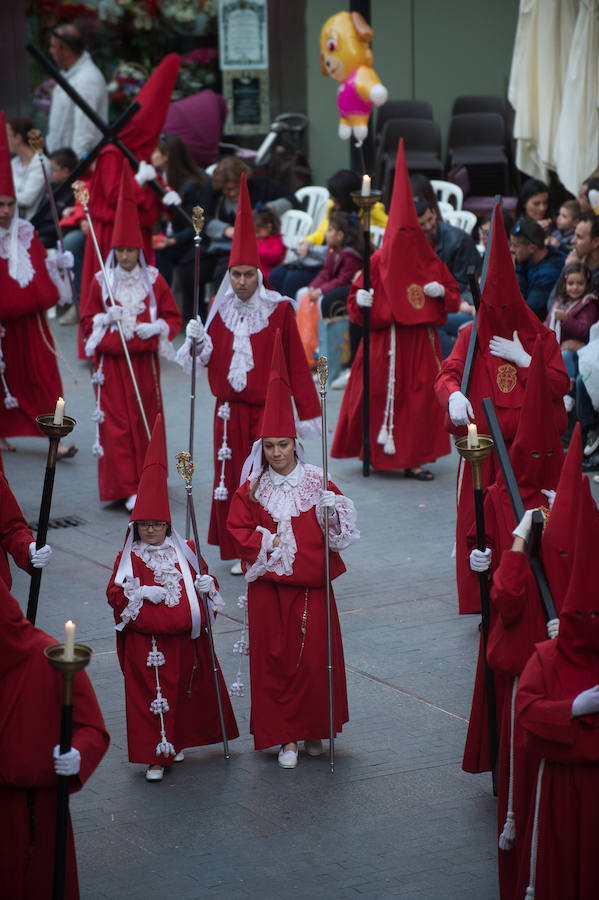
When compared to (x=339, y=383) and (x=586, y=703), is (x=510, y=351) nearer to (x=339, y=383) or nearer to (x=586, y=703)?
(x=586, y=703)

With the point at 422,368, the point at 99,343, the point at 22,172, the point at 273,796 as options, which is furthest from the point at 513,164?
the point at 273,796

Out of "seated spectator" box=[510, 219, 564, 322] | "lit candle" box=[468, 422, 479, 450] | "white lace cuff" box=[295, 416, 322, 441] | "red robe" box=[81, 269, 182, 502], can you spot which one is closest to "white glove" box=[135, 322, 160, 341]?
"red robe" box=[81, 269, 182, 502]

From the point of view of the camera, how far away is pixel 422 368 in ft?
35.1

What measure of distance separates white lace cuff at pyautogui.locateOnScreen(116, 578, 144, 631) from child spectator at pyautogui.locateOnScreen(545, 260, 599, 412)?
518 centimetres

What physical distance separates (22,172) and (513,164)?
566 cm

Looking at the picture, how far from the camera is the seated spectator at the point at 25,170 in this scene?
14492 mm

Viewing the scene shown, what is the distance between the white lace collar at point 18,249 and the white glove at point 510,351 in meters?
4.52

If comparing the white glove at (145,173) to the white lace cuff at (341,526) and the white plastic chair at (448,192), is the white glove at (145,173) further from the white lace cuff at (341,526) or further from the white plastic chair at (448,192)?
the white lace cuff at (341,526)

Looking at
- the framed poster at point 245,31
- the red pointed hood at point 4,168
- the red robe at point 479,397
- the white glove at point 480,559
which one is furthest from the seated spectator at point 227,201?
the white glove at point 480,559

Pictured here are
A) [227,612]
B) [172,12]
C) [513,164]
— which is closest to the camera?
[227,612]

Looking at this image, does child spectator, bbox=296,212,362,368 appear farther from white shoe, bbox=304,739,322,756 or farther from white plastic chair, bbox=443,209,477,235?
white shoe, bbox=304,739,322,756

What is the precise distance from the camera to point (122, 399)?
10094mm

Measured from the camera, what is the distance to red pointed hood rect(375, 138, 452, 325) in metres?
10.4

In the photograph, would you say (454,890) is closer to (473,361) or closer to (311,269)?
(473,361)
